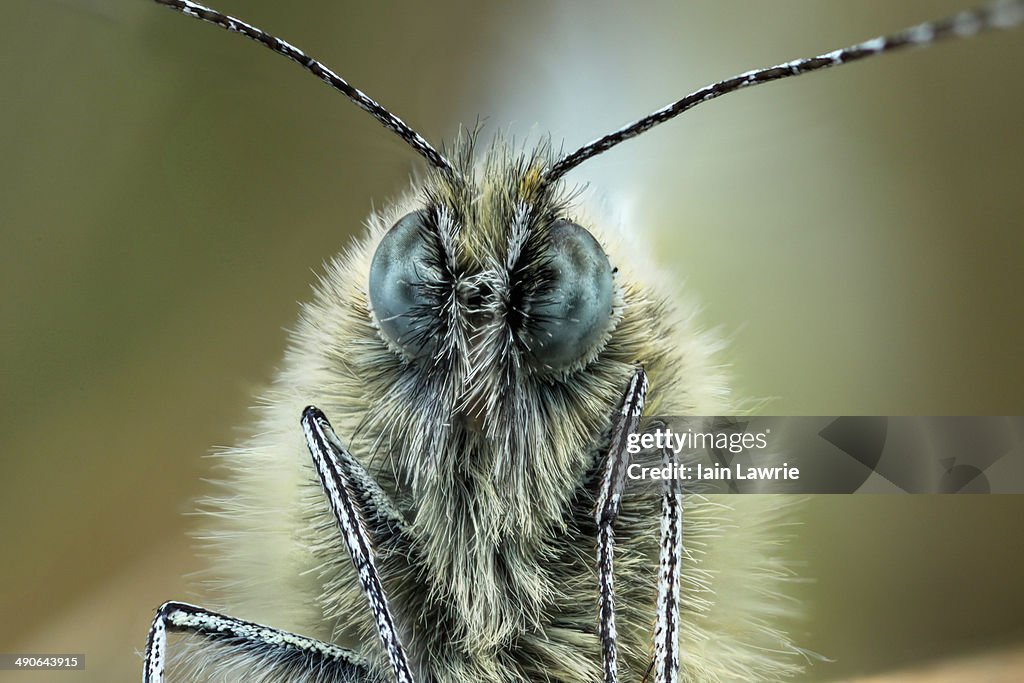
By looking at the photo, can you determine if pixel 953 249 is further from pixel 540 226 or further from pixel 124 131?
pixel 124 131

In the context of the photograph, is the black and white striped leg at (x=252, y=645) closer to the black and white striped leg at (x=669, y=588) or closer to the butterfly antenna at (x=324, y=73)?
the black and white striped leg at (x=669, y=588)

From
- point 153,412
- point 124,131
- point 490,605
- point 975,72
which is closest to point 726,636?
point 490,605

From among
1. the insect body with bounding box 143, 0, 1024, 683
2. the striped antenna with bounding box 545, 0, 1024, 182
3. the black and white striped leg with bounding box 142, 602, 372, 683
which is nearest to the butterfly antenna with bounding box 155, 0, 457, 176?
the insect body with bounding box 143, 0, 1024, 683

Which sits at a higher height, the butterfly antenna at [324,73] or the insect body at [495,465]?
the butterfly antenna at [324,73]

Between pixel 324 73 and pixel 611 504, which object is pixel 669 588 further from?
pixel 324 73

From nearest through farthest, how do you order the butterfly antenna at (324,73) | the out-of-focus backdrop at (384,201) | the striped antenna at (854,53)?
the striped antenna at (854,53), the butterfly antenna at (324,73), the out-of-focus backdrop at (384,201)

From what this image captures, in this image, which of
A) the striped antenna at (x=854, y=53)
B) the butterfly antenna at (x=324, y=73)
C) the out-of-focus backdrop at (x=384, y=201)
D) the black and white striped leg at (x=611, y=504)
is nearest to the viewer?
the striped antenna at (x=854, y=53)

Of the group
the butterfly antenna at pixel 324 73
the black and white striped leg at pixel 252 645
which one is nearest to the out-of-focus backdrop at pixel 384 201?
the butterfly antenna at pixel 324 73

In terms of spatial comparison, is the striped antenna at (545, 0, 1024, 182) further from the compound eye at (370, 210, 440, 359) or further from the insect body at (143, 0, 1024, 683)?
the compound eye at (370, 210, 440, 359)
